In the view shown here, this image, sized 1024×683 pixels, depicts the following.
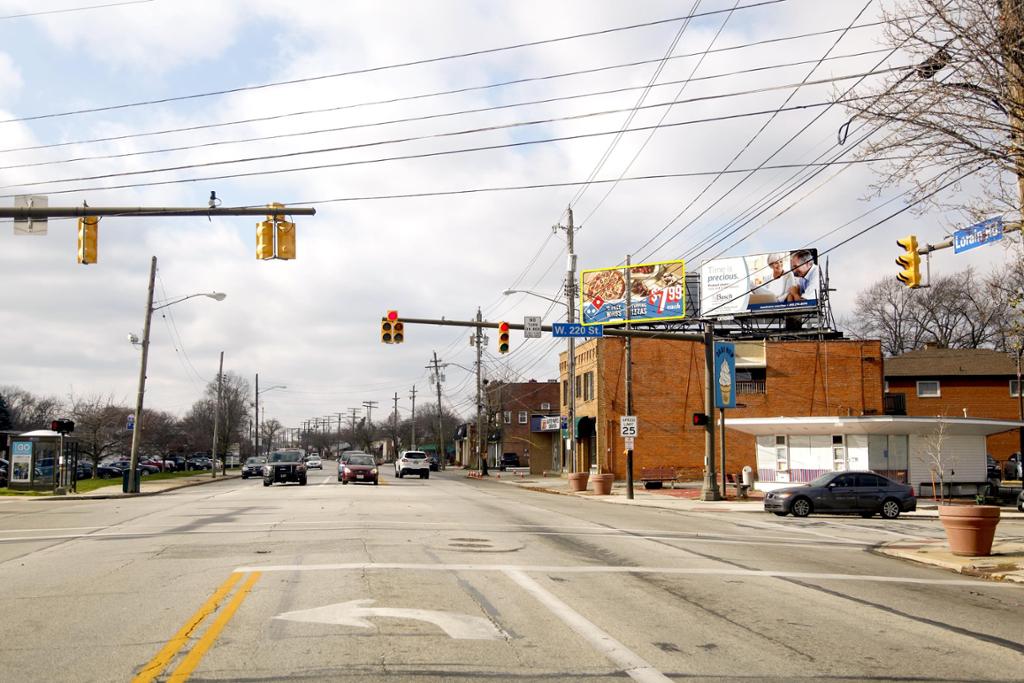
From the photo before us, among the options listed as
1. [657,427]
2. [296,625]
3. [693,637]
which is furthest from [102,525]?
[657,427]

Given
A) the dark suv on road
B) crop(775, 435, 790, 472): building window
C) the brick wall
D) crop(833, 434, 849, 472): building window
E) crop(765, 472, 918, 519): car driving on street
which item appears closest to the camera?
crop(765, 472, 918, 519): car driving on street

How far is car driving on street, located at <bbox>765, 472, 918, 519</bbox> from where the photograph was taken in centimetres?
2756

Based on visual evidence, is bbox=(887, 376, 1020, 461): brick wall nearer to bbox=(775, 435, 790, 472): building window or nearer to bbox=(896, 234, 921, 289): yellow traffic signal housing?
bbox=(775, 435, 790, 472): building window

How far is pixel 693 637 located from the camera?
8445mm

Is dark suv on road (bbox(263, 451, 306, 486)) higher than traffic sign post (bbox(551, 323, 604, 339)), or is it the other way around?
traffic sign post (bbox(551, 323, 604, 339))

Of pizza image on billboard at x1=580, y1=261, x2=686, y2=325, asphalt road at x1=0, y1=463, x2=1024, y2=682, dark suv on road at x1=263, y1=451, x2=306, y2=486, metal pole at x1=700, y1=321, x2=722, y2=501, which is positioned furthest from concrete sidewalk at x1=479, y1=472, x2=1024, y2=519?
pizza image on billboard at x1=580, y1=261, x2=686, y2=325

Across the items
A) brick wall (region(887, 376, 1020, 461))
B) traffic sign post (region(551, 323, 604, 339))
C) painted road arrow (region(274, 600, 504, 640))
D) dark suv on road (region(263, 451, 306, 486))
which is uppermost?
traffic sign post (region(551, 323, 604, 339))

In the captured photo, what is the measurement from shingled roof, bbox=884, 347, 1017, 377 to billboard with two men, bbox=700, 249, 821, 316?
15.1m

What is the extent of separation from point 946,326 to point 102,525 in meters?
75.0

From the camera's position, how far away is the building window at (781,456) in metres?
38.2

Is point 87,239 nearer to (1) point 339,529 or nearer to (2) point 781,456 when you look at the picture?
(1) point 339,529

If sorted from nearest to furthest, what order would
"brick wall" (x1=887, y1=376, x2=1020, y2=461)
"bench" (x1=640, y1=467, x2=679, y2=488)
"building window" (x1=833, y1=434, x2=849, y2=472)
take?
"building window" (x1=833, y1=434, x2=849, y2=472) < "bench" (x1=640, y1=467, x2=679, y2=488) < "brick wall" (x1=887, y1=376, x2=1020, y2=461)

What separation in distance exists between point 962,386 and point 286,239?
60.0 m

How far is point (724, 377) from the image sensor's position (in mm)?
37219
